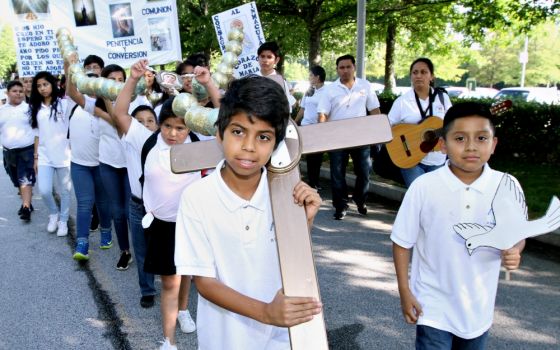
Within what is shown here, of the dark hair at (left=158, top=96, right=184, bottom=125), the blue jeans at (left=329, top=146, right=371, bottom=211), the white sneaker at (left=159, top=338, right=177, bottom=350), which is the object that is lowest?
the white sneaker at (left=159, top=338, right=177, bottom=350)

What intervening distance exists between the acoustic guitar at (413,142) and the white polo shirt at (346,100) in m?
1.12

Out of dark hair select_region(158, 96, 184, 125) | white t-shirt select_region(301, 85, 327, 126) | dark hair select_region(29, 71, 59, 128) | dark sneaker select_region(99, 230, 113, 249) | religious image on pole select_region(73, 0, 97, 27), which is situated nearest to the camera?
dark hair select_region(158, 96, 184, 125)

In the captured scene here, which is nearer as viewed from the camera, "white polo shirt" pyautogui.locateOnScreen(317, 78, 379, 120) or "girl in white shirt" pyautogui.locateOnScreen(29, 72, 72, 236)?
"girl in white shirt" pyautogui.locateOnScreen(29, 72, 72, 236)

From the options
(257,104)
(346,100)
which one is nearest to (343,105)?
(346,100)

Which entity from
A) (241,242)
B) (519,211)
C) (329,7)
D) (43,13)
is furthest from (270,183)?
(329,7)

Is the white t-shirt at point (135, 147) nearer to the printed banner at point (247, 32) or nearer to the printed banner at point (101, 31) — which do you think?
the printed banner at point (247, 32)

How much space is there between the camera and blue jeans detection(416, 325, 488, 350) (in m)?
2.08

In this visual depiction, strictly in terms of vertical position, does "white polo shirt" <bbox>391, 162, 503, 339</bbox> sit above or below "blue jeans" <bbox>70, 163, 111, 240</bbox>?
above

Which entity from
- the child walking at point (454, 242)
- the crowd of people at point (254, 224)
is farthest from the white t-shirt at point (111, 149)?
the child walking at point (454, 242)

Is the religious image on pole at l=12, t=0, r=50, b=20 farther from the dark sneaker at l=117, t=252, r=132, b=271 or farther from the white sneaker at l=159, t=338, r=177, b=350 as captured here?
the white sneaker at l=159, t=338, r=177, b=350

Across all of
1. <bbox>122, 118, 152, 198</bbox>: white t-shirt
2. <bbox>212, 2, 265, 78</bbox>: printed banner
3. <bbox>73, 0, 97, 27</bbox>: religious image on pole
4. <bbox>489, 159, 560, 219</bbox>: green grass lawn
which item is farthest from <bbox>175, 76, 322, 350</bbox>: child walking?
<bbox>73, 0, 97, 27</bbox>: religious image on pole

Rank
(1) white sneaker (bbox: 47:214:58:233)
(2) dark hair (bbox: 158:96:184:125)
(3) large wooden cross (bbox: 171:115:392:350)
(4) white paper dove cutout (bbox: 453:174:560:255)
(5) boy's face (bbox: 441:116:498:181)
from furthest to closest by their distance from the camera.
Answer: (1) white sneaker (bbox: 47:214:58:233) → (2) dark hair (bbox: 158:96:184:125) → (5) boy's face (bbox: 441:116:498:181) → (4) white paper dove cutout (bbox: 453:174:560:255) → (3) large wooden cross (bbox: 171:115:392:350)

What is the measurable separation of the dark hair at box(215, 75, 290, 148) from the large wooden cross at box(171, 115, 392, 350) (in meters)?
0.04

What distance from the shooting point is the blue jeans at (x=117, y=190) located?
14.9ft
